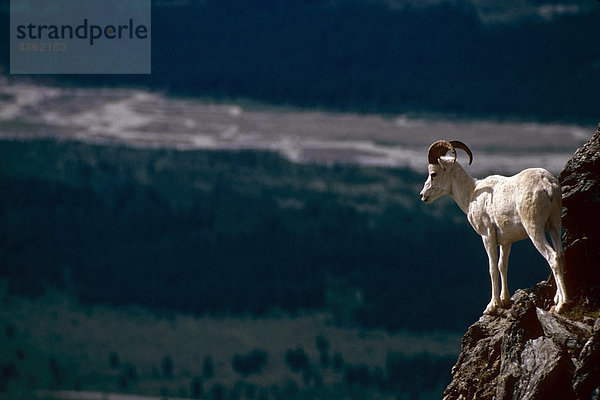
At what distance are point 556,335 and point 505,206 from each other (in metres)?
2.48

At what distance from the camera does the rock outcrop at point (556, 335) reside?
13500mm

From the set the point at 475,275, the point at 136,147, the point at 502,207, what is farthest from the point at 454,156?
the point at 136,147

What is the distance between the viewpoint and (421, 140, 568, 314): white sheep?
14344mm

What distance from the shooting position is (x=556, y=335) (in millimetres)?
13820

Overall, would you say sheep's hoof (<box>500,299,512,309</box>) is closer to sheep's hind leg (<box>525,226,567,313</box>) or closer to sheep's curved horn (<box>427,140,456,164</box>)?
sheep's hind leg (<box>525,226,567,313</box>)

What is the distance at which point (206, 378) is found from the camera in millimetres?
48875

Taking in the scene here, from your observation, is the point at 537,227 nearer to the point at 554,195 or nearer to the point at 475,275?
the point at 554,195

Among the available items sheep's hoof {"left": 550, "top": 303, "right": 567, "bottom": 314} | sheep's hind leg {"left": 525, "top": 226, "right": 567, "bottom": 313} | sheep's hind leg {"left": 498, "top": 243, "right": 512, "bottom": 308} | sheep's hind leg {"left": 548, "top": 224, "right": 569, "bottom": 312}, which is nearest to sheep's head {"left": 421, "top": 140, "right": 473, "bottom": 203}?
sheep's hind leg {"left": 498, "top": 243, "right": 512, "bottom": 308}

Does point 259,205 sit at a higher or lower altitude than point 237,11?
lower

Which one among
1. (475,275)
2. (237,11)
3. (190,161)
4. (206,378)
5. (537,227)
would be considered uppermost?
(237,11)

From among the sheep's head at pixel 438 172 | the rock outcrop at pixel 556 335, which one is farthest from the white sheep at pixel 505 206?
the rock outcrop at pixel 556 335

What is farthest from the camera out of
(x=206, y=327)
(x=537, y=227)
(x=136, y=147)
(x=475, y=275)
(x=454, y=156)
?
(x=136, y=147)

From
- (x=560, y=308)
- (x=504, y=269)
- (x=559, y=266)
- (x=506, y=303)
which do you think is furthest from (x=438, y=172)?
(x=560, y=308)

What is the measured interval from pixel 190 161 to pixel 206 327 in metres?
10.8
